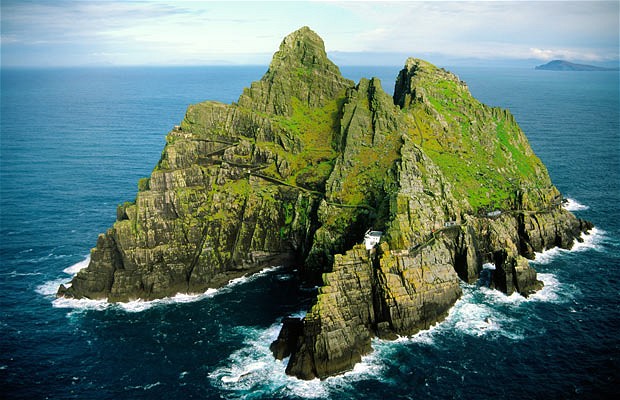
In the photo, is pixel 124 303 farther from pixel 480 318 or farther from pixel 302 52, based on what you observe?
pixel 302 52

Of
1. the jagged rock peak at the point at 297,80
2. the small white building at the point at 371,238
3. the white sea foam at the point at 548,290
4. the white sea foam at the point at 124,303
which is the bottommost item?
the white sea foam at the point at 124,303

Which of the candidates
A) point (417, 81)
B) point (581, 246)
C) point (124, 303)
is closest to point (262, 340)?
point (124, 303)

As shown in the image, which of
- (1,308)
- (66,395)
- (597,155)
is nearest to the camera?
(66,395)

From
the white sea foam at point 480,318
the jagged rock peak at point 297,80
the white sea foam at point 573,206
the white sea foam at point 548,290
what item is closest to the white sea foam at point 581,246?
the white sea foam at point 548,290

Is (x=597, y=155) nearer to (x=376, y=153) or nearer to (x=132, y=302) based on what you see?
(x=376, y=153)

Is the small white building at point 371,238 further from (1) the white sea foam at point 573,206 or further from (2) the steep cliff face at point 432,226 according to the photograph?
(1) the white sea foam at point 573,206

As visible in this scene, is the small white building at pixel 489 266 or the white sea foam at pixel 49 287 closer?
the white sea foam at pixel 49 287

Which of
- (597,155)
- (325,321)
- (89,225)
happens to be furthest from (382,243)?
(597,155)

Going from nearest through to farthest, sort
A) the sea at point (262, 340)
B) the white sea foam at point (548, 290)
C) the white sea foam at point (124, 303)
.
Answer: the sea at point (262, 340) < the white sea foam at point (548, 290) < the white sea foam at point (124, 303)

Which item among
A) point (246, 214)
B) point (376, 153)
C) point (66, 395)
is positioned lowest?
point (66, 395)
